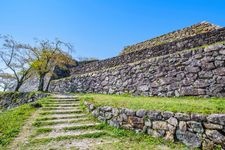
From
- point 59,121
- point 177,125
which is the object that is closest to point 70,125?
point 59,121

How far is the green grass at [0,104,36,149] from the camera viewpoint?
6875mm

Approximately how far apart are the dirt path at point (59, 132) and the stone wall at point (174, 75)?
4200 mm

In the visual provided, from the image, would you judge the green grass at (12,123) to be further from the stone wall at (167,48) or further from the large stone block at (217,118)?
the stone wall at (167,48)

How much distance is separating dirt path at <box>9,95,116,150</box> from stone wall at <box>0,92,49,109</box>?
7.70 metres

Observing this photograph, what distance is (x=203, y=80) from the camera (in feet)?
32.2

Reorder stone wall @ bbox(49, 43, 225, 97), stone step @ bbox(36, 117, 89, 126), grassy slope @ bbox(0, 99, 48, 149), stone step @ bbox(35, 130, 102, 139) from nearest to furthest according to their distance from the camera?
grassy slope @ bbox(0, 99, 48, 149), stone step @ bbox(35, 130, 102, 139), stone step @ bbox(36, 117, 89, 126), stone wall @ bbox(49, 43, 225, 97)

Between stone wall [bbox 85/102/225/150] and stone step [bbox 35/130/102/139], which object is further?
stone step [bbox 35/130/102/139]

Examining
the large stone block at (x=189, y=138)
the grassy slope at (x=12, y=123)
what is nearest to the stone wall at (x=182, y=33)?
the large stone block at (x=189, y=138)

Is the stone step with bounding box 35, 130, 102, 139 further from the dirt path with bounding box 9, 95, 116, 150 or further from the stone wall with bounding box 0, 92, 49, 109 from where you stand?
the stone wall with bounding box 0, 92, 49, 109

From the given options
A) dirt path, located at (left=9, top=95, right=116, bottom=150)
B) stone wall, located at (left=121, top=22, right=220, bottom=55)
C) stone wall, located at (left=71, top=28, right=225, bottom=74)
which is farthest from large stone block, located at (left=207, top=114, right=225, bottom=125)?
stone wall, located at (left=121, top=22, right=220, bottom=55)

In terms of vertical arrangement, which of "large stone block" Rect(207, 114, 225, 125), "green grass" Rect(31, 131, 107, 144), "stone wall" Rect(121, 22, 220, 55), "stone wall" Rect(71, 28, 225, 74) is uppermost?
"stone wall" Rect(121, 22, 220, 55)

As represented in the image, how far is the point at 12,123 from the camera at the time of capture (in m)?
8.23

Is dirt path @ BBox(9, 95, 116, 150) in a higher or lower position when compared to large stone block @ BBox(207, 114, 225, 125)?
lower

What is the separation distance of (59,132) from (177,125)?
3.63m
